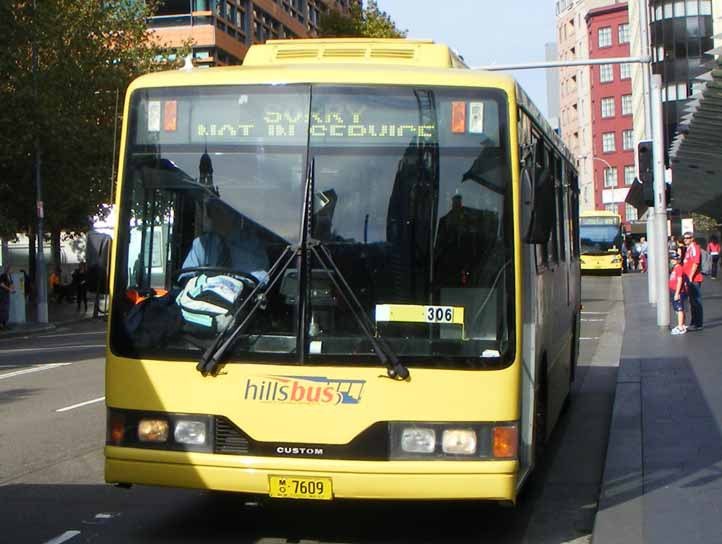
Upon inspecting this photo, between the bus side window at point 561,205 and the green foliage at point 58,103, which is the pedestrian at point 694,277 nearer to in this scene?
the bus side window at point 561,205

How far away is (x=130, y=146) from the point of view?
764cm

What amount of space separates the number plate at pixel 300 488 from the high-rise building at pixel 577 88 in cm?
10577

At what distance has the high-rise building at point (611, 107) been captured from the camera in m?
110

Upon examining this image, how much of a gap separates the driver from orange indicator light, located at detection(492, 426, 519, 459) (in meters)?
1.56

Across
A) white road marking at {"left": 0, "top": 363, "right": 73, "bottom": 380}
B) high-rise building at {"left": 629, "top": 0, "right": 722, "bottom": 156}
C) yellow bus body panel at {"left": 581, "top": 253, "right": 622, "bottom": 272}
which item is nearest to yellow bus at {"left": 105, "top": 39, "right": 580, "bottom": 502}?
white road marking at {"left": 0, "top": 363, "right": 73, "bottom": 380}

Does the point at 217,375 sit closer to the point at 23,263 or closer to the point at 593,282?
the point at 593,282

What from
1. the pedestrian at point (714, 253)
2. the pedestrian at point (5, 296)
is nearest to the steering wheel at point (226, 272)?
the pedestrian at point (5, 296)

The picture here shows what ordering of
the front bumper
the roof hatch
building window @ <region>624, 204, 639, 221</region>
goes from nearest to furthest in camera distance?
the front bumper, the roof hatch, building window @ <region>624, 204, 639, 221</region>

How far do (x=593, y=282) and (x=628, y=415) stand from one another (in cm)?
4344

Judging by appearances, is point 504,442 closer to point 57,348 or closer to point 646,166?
point 646,166

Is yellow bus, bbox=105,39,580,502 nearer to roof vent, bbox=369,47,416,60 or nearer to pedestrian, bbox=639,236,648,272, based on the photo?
roof vent, bbox=369,47,416,60

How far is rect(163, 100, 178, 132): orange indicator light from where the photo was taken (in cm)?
757

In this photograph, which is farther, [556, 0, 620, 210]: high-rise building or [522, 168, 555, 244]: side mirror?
[556, 0, 620, 210]: high-rise building

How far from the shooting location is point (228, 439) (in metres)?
7.18
